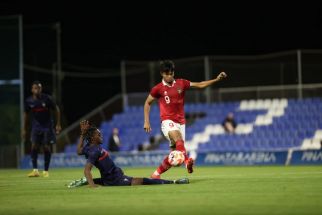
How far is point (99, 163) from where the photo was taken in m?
15.2

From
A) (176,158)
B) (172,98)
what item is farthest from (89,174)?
(172,98)

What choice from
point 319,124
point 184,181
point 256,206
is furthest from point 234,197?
point 319,124

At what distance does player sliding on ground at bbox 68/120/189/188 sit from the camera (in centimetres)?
1515

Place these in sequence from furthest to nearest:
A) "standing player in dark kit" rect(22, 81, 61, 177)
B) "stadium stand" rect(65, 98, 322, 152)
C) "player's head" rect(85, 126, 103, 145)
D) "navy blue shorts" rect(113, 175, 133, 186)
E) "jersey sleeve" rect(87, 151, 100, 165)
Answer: "stadium stand" rect(65, 98, 322, 152) < "standing player in dark kit" rect(22, 81, 61, 177) < "navy blue shorts" rect(113, 175, 133, 186) < "player's head" rect(85, 126, 103, 145) < "jersey sleeve" rect(87, 151, 100, 165)

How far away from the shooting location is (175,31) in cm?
4734

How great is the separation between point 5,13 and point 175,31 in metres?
9.90

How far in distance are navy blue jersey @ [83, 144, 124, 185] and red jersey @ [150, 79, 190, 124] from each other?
5.90 ft

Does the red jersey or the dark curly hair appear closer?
the dark curly hair

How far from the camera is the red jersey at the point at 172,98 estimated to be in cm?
1645

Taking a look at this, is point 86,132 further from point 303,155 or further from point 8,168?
point 8,168

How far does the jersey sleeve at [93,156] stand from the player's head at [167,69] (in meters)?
2.27

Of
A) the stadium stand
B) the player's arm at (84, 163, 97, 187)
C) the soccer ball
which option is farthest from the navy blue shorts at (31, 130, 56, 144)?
the stadium stand

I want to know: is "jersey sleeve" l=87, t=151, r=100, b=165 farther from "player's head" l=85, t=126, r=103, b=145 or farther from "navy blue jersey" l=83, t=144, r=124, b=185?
"player's head" l=85, t=126, r=103, b=145

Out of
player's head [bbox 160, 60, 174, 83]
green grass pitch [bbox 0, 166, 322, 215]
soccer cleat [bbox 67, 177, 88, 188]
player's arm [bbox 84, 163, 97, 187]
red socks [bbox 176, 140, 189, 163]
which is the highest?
player's head [bbox 160, 60, 174, 83]
